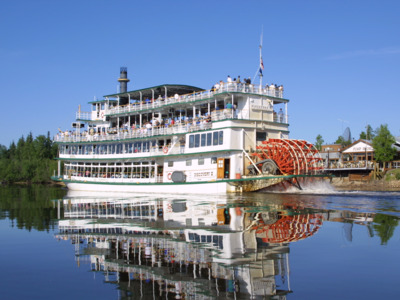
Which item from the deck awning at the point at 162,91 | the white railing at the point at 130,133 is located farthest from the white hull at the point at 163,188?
the deck awning at the point at 162,91

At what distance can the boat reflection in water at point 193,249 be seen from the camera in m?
7.06

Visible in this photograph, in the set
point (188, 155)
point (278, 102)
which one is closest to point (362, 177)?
point (278, 102)

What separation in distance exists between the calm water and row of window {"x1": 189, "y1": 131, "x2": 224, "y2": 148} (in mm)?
12509

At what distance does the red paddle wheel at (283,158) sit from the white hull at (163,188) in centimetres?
267

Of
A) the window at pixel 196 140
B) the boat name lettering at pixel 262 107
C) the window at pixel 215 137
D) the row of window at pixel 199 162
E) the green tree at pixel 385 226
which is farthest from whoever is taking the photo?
the window at pixel 196 140

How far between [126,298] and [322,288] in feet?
10.2

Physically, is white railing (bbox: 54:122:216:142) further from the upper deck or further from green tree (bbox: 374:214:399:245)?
green tree (bbox: 374:214:399:245)

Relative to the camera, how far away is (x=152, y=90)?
3409 cm

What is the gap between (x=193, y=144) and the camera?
2977 cm

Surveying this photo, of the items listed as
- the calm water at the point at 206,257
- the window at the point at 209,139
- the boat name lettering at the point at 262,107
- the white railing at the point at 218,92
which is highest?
the white railing at the point at 218,92

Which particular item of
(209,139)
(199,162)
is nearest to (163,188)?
(199,162)

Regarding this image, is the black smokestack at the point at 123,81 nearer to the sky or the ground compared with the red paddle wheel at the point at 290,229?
nearer to the sky

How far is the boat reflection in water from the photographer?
7062 millimetres

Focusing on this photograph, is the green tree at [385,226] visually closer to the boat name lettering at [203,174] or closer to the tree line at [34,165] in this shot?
the boat name lettering at [203,174]
